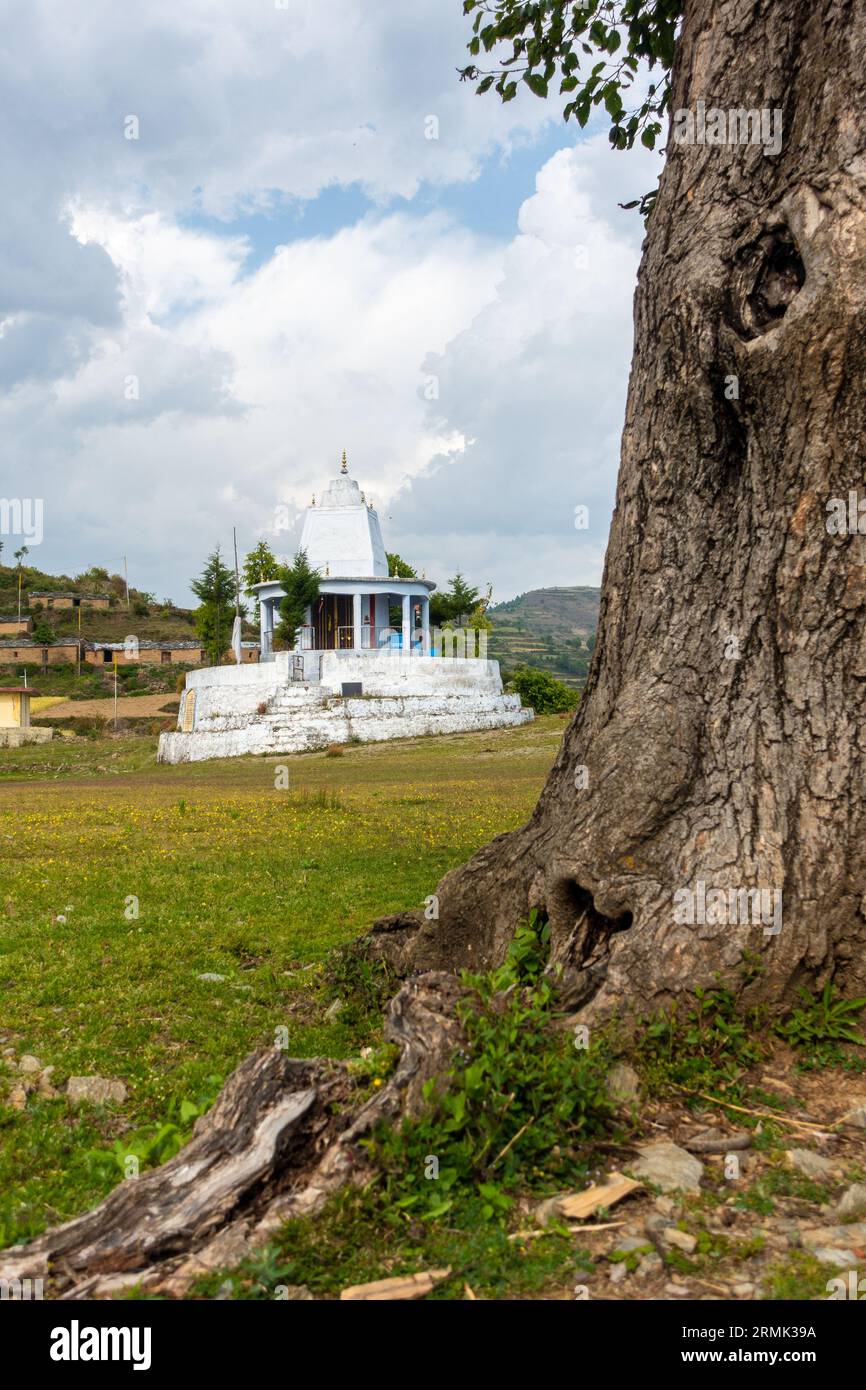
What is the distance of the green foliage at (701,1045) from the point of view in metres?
4.45

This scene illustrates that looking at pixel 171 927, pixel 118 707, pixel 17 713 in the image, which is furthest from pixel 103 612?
pixel 171 927

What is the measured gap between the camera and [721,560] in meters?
5.45

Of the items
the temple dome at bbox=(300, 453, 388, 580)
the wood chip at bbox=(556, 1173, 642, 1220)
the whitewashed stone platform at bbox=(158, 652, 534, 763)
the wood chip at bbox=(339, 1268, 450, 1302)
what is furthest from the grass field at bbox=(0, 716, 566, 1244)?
the temple dome at bbox=(300, 453, 388, 580)

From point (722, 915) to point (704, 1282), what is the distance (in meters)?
1.88

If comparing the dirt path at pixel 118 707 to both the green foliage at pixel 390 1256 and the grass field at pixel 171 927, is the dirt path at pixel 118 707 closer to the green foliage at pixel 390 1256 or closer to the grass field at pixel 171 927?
the grass field at pixel 171 927

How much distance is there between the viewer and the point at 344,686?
4072 cm

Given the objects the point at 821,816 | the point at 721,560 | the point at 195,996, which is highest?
the point at 721,560

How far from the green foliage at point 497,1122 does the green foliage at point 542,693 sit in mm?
44636

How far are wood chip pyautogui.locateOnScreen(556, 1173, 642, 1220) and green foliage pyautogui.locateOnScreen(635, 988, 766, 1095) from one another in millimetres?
740

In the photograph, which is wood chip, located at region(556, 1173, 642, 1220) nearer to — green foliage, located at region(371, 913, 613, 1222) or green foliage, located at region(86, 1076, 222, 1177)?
green foliage, located at region(371, 913, 613, 1222)

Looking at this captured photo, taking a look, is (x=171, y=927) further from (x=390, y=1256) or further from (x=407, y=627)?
(x=407, y=627)

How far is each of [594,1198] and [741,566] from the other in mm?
3259
